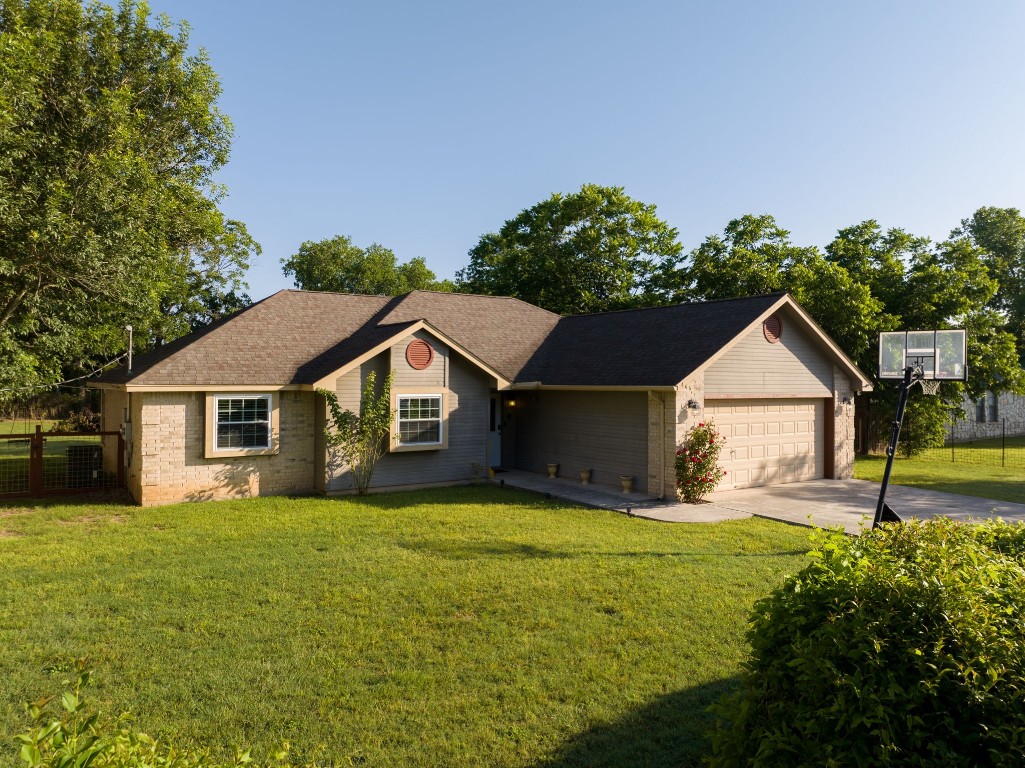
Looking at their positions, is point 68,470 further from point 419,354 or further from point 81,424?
point 81,424

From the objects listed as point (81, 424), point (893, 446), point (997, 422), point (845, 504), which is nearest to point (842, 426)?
point (845, 504)

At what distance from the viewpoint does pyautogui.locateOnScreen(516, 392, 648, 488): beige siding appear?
16.2 meters

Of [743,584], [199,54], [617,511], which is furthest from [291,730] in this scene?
[199,54]

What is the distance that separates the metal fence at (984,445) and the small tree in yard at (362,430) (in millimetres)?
20790

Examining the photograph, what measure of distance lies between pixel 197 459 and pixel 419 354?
18.7ft

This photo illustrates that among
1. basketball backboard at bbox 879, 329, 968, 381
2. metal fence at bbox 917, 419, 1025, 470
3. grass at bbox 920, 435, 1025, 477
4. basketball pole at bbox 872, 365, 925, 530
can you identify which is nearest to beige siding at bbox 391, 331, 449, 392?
basketball backboard at bbox 879, 329, 968, 381

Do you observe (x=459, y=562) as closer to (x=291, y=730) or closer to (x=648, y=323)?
(x=291, y=730)

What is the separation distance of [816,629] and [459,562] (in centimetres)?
658

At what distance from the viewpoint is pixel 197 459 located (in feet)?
48.6

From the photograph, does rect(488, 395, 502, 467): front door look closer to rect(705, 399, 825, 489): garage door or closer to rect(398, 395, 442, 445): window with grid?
rect(398, 395, 442, 445): window with grid

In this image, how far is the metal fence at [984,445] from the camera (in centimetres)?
2419

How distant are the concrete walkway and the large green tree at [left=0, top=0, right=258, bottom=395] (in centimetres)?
1186

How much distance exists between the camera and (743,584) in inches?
341

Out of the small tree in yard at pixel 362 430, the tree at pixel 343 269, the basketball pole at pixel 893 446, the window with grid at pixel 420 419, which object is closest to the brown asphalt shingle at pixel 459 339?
the small tree in yard at pixel 362 430
